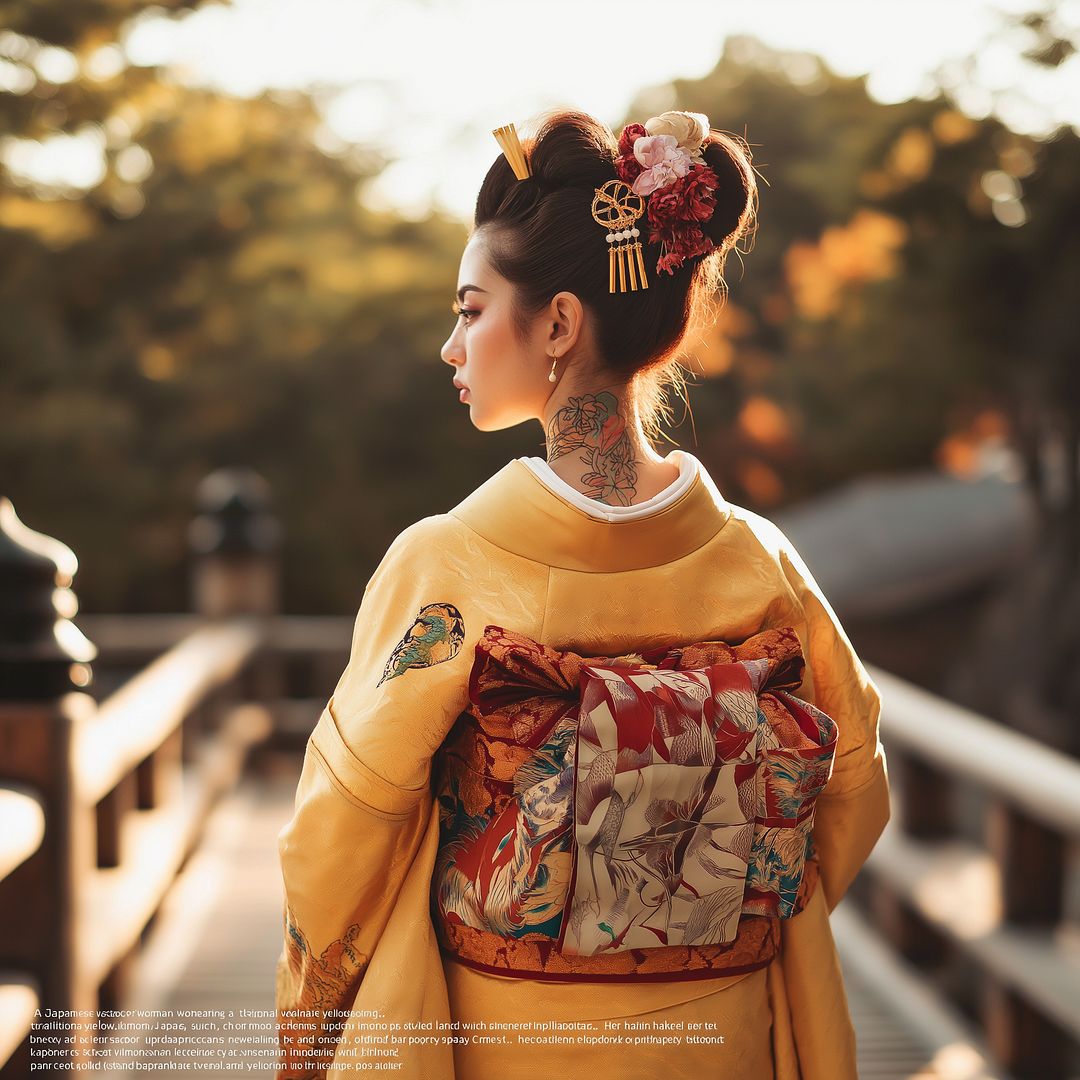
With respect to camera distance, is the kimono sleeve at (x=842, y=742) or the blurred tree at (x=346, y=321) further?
the blurred tree at (x=346, y=321)

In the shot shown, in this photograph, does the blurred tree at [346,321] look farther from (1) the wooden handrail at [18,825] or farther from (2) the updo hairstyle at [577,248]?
(2) the updo hairstyle at [577,248]

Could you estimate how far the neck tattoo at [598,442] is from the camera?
1.55 metres

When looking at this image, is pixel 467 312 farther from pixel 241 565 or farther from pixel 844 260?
pixel 844 260

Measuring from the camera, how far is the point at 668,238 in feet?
4.93

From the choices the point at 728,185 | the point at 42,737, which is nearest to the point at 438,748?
the point at 728,185

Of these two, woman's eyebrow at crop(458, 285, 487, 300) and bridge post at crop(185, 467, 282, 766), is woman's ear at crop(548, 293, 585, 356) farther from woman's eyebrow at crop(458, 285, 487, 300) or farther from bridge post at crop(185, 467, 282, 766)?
bridge post at crop(185, 467, 282, 766)

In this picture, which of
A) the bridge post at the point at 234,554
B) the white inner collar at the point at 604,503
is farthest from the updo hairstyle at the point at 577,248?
the bridge post at the point at 234,554

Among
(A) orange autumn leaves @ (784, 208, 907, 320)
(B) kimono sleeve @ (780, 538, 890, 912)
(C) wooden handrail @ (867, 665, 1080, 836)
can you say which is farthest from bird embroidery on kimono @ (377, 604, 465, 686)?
(A) orange autumn leaves @ (784, 208, 907, 320)

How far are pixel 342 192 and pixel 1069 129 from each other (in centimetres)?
916

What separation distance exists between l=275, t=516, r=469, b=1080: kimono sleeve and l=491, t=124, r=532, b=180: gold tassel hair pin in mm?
406

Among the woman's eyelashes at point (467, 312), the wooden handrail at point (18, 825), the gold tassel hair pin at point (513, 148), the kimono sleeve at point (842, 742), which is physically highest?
the gold tassel hair pin at point (513, 148)

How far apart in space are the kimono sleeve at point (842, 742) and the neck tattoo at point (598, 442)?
23 centimetres

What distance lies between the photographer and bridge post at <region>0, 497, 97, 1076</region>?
2260mm

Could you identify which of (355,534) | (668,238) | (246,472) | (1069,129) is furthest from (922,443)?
(668,238)
